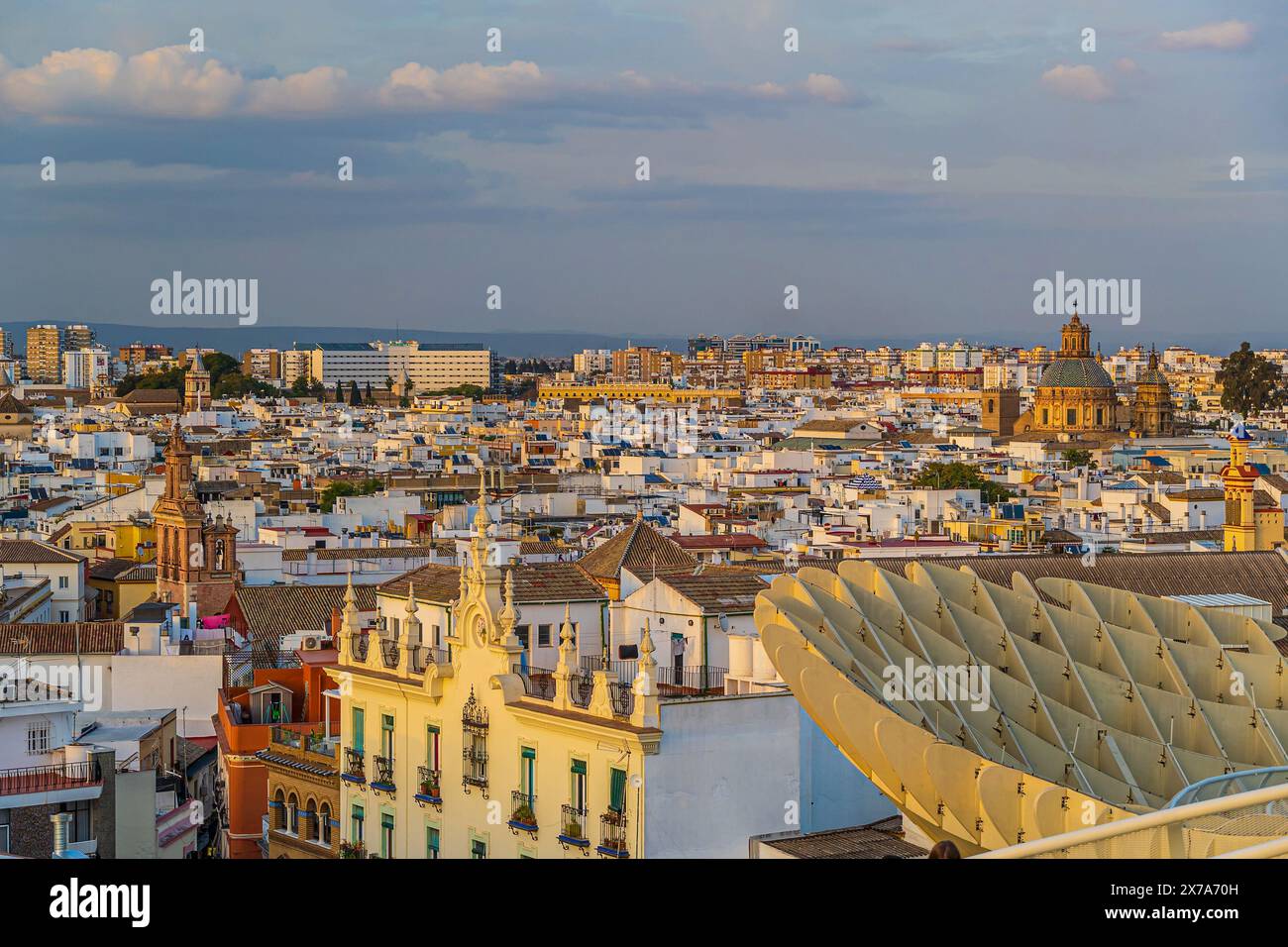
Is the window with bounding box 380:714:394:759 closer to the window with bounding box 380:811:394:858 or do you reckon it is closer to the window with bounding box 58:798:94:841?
the window with bounding box 380:811:394:858

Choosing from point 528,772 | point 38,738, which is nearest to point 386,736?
point 528,772

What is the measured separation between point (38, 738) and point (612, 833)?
15.7 feet

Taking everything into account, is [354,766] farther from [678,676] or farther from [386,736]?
[678,676]

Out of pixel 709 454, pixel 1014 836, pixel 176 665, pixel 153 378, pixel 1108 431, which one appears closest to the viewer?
pixel 1014 836

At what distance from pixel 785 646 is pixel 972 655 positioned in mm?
2202

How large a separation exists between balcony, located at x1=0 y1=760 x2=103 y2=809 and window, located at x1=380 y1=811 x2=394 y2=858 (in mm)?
1782

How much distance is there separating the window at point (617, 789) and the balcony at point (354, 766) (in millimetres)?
3202

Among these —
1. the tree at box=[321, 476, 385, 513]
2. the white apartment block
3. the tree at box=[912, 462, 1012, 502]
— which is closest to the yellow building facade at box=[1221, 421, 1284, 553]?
the tree at box=[912, 462, 1012, 502]

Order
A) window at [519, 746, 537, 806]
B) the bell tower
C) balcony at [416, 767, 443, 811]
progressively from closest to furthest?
window at [519, 746, 537, 806] < balcony at [416, 767, 443, 811] < the bell tower

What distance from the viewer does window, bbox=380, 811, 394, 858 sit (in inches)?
533

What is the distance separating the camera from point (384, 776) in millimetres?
13625

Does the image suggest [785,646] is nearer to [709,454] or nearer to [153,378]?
[709,454]
